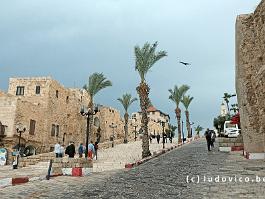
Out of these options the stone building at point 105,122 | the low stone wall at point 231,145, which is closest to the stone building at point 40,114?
the stone building at point 105,122

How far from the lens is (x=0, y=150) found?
74.7 feet

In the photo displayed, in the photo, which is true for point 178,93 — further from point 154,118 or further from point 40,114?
point 154,118

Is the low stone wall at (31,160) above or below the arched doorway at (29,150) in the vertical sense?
below

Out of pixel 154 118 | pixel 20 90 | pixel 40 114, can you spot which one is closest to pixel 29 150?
pixel 40 114

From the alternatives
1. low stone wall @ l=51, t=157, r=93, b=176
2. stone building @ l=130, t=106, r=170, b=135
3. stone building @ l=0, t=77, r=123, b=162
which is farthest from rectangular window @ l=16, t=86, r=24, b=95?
stone building @ l=130, t=106, r=170, b=135

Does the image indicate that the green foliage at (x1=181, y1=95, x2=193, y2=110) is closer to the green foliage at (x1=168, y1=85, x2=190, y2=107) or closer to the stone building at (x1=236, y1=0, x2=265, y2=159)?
the green foliage at (x1=168, y1=85, x2=190, y2=107)

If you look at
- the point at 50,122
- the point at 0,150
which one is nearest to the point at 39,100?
the point at 50,122

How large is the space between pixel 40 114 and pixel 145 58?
18892 mm

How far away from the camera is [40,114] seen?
37344 millimetres

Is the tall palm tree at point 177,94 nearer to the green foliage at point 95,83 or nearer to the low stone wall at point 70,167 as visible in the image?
the green foliage at point 95,83

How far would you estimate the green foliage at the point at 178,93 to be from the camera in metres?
45.0

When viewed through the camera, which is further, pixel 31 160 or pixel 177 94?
pixel 177 94

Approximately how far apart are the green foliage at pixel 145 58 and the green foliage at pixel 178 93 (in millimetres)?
19934

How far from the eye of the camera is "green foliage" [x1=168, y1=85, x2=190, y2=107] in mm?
45031
